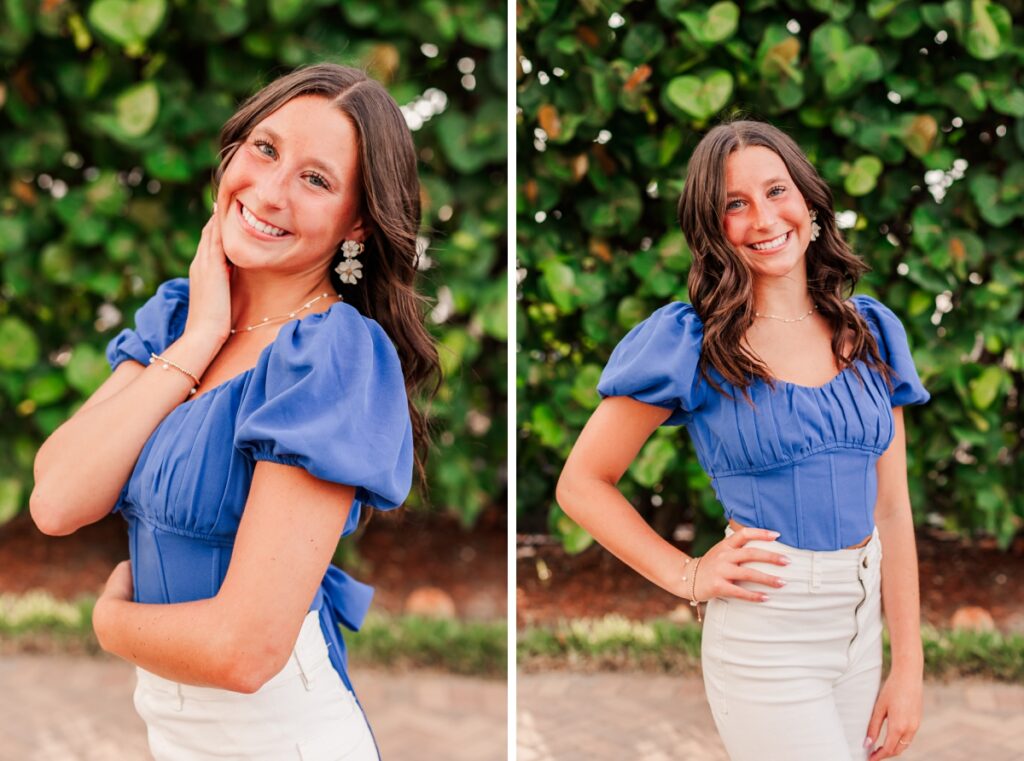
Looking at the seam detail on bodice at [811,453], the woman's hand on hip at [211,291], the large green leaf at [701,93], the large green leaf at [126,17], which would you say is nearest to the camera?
the woman's hand on hip at [211,291]

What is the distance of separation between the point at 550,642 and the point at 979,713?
1443 mm

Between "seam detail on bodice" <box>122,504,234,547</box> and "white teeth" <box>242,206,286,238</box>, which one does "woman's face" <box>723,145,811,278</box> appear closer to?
"white teeth" <box>242,206,286,238</box>

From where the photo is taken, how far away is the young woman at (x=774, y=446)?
1.67 metres

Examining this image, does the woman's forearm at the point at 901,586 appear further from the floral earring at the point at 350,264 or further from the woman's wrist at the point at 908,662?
the floral earring at the point at 350,264

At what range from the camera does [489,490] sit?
389 centimetres

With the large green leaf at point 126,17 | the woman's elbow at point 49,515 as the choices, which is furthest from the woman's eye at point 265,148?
the large green leaf at point 126,17

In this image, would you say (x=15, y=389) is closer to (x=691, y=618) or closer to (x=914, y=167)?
(x=691, y=618)

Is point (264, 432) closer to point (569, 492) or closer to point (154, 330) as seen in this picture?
point (154, 330)

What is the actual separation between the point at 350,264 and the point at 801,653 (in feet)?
3.39

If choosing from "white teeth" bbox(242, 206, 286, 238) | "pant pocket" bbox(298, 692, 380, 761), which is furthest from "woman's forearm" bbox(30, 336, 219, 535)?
"pant pocket" bbox(298, 692, 380, 761)

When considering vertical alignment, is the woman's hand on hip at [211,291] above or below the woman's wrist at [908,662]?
above

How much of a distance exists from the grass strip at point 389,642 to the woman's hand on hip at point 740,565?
2.20m

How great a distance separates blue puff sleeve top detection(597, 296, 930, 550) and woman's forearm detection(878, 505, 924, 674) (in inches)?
5.8

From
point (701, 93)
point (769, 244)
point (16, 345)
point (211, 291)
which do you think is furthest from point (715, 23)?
point (16, 345)
